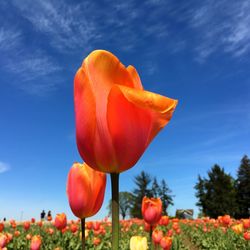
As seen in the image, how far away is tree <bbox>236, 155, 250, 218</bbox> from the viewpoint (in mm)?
45844

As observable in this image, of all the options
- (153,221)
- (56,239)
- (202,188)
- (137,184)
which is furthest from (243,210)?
(153,221)

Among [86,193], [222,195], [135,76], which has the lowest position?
[86,193]

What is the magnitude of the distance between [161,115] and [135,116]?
3.2 inches

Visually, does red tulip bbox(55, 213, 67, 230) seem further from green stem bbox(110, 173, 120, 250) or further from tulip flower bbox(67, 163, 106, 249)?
green stem bbox(110, 173, 120, 250)

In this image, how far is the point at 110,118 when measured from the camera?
3.30 feet

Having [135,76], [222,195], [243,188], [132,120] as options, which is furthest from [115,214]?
[243,188]

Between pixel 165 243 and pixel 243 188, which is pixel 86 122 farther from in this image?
pixel 243 188

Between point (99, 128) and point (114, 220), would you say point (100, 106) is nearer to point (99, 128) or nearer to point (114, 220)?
point (99, 128)

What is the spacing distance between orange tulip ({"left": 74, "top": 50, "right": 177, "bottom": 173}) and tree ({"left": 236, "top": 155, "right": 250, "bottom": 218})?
157ft

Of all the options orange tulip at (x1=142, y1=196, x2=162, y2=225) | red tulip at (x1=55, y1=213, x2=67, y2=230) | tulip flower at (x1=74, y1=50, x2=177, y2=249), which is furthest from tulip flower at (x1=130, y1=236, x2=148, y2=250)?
red tulip at (x1=55, y1=213, x2=67, y2=230)

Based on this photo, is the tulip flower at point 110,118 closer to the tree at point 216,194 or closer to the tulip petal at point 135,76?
the tulip petal at point 135,76

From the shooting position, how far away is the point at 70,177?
66.0 inches

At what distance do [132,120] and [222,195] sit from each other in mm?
44899

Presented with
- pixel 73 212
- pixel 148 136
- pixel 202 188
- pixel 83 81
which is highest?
pixel 202 188
